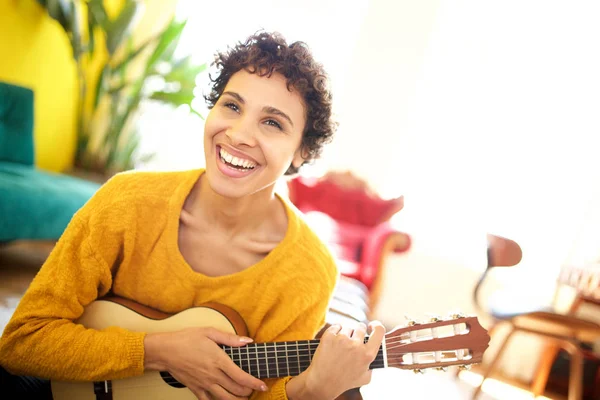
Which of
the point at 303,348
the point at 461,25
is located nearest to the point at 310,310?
the point at 303,348

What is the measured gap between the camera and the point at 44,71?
118 inches

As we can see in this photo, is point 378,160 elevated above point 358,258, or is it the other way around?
point 378,160

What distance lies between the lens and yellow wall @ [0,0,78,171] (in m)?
2.64

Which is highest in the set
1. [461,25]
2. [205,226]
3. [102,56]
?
[461,25]

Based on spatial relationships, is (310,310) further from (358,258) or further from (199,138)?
(199,138)

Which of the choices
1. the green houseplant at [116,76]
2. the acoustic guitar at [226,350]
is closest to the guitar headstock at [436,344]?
the acoustic guitar at [226,350]

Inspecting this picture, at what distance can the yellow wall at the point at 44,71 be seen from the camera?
2.64 metres

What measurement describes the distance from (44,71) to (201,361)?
9.19ft

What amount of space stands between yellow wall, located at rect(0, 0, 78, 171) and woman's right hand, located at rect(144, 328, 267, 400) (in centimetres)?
247

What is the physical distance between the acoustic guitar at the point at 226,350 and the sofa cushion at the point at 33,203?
1.36 m

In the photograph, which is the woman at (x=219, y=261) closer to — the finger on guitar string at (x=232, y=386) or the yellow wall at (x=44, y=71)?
the finger on guitar string at (x=232, y=386)

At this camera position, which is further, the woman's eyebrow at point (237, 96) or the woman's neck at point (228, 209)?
the woman's neck at point (228, 209)

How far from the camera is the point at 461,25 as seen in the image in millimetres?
3439

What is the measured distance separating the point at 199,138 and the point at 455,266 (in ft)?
8.10
